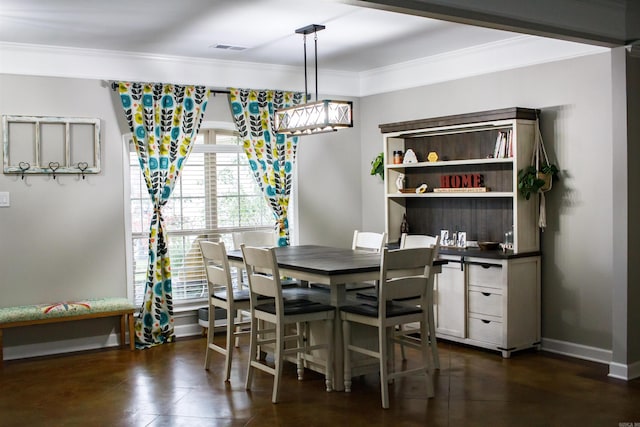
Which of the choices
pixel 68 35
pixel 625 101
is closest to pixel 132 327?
pixel 68 35

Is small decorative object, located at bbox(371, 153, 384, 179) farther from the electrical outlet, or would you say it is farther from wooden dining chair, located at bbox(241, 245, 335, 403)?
the electrical outlet

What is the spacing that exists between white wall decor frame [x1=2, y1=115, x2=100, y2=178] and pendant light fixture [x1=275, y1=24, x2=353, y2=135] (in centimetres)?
181

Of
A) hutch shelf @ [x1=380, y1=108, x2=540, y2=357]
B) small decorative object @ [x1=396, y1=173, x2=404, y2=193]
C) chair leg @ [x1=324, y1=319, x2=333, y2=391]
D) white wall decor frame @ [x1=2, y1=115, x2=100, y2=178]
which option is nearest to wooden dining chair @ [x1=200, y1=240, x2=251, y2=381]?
chair leg @ [x1=324, y1=319, x2=333, y2=391]

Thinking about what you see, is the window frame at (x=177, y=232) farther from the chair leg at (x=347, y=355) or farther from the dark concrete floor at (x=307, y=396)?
the chair leg at (x=347, y=355)

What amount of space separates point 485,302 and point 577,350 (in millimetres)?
Answer: 793

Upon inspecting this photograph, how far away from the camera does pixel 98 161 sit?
6219 millimetres

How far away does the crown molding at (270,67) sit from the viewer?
Answer: 19.2 ft

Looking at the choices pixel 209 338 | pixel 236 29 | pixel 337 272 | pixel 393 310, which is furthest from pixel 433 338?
pixel 236 29

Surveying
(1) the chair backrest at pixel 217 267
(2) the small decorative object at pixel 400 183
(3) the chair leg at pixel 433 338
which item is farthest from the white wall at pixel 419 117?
(1) the chair backrest at pixel 217 267

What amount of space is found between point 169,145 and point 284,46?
1.40 meters

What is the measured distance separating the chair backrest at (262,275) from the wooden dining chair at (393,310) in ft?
1.63

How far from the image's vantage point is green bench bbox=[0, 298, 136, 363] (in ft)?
18.5

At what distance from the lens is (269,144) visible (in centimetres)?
706

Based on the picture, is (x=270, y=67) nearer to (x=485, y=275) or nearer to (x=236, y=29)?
(x=236, y=29)
